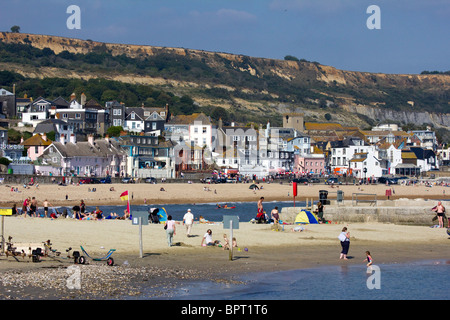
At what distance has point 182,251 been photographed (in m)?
24.6

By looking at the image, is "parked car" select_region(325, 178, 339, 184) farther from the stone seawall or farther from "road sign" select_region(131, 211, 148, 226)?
"road sign" select_region(131, 211, 148, 226)

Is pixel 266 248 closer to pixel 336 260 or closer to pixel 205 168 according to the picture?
pixel 336 260

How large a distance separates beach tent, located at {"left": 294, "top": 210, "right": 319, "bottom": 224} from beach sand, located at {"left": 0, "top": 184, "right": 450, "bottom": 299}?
0.86 m

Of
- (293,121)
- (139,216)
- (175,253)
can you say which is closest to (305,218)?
(175,253)

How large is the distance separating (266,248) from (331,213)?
34.8 ft

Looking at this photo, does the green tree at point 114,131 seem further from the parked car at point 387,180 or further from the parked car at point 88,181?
the parked car at point 387,180

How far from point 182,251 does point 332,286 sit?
6258mm

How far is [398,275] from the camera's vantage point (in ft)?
73.3

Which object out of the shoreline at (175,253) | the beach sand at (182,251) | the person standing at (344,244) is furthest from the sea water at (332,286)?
the person standing at (344,244)

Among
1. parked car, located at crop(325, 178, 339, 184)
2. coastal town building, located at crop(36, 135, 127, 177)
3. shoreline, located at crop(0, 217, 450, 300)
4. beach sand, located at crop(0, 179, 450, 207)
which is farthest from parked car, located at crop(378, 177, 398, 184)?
shoreline, located at crop(0, 217, 450, 300)

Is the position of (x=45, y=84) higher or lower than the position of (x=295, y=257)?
higher

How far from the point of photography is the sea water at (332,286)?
1855 centimetres

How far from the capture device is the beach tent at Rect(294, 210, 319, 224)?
34.4m
